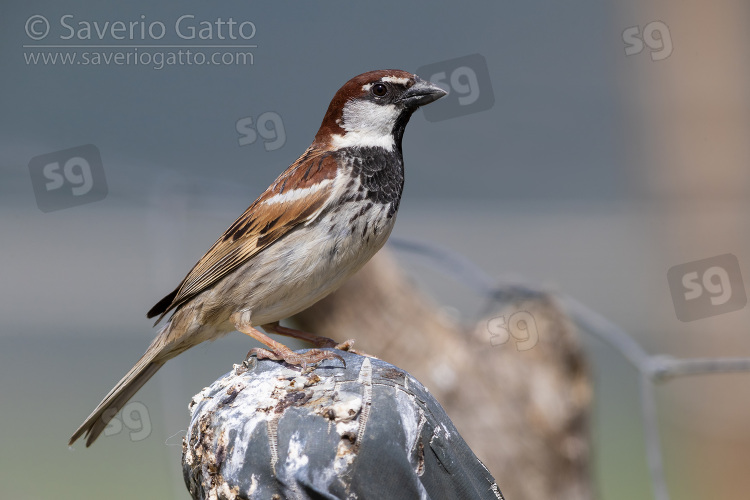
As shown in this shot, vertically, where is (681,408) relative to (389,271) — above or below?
below

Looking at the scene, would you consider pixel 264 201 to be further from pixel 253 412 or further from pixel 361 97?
pixel 253 412

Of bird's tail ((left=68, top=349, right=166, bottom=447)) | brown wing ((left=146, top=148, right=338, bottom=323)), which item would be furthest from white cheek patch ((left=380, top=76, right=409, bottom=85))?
bird's tail ((left=68, top=349, right=166, bottom=447))

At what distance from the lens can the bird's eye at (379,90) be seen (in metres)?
2.73

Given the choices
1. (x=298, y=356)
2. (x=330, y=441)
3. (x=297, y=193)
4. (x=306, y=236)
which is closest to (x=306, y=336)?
(x=306, y=236)

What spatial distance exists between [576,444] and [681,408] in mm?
1758

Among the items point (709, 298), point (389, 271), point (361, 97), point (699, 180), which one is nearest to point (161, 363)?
point (361, 97)

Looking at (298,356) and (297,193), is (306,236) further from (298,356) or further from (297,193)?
(298,356)

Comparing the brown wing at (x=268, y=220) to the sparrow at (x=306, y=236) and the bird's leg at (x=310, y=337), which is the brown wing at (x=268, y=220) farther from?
the bird's leg at (x=310, y=337)


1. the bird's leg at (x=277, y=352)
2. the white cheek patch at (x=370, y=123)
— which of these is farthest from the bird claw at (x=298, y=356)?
the white cheek patch at (x=370, y=123)

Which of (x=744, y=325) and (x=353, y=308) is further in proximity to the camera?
(x=744, y=325)

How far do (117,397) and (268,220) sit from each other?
2.67 feet

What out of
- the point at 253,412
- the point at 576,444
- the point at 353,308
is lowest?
the point at 576,444

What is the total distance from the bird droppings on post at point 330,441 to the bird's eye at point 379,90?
1303 mm

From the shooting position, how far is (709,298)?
4219 mm
